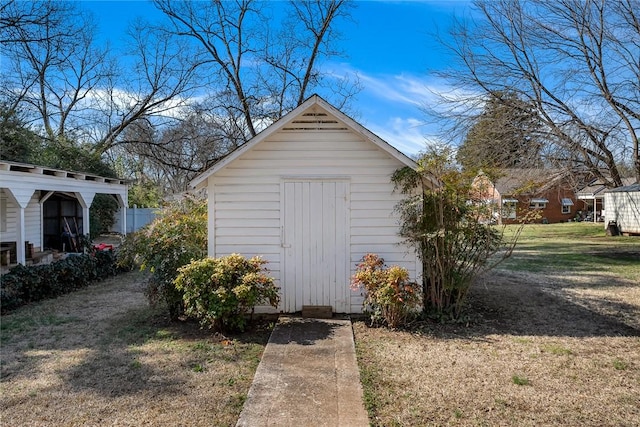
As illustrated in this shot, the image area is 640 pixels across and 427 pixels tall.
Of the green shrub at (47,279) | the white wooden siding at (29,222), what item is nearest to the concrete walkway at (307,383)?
the green shrub at (47,279)

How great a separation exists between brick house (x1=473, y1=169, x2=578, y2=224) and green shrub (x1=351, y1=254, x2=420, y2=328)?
1815 mm

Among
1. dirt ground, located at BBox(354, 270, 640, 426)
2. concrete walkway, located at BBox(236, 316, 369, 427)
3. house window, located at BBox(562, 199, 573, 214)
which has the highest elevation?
house window, located at BBox(562, 199, 573, 214)

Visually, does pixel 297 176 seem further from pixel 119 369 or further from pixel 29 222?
pixel 29 222

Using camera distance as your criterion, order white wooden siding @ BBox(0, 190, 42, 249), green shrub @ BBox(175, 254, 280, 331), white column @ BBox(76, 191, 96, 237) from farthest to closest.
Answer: white column @ BBox(76, 191, 96, 237)
white wooden siding @ BBox(0, 190, 42, 249)
green shrub @ BBox(175, 254, 280, 331)

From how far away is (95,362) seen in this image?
4945 mm

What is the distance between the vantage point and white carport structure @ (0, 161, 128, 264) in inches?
388

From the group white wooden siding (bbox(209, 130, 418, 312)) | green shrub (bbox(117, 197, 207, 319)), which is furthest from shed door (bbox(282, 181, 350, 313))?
green shrub (bbox(117, 197, 207, 319))

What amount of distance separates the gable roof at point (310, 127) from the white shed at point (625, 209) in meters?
19.8

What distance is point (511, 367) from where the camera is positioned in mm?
4820

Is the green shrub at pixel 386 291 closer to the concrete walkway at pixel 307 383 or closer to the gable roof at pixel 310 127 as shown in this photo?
the concrete walkway at pixel 307 383

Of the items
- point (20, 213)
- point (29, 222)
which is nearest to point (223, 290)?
point (20, 213)

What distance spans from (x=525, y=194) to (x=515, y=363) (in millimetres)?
5097

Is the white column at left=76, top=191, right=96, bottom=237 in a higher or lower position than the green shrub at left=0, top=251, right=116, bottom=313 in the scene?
higher

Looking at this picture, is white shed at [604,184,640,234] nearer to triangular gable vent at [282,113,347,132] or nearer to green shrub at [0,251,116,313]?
triangular gable vent at [282,113,347,132]
